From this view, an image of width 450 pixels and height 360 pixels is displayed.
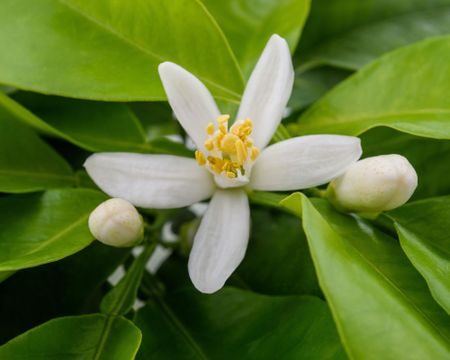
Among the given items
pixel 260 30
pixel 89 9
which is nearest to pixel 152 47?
pixel 89 9

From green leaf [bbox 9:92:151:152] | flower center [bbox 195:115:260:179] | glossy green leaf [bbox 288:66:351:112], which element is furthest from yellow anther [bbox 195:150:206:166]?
glossy green leaf [bbox 288:66:351:112]

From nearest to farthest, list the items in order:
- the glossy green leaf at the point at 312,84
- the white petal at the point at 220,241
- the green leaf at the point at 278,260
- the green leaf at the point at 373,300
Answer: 1. the green leaf at the point at 373,300
2. the white petal at the point at 220,241
3. the green leaf at the point at 278,260
4. the glossy green leaf at the point at 312,84

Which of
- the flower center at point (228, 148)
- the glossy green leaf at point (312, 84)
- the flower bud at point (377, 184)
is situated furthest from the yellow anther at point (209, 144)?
the glossy green leaf at point (312, 84)

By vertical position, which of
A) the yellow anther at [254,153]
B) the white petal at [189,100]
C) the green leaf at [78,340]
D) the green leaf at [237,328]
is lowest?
the green leaf at [237,328]

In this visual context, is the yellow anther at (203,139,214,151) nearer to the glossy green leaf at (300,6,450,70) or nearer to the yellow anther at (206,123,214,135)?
the yellow anther at (206,123,214,135)

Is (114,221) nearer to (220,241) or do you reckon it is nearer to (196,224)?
(220,241)

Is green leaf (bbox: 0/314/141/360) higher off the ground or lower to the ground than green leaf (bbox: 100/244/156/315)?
higher

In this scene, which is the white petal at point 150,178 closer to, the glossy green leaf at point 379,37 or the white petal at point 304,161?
the white petal at point 304,161
